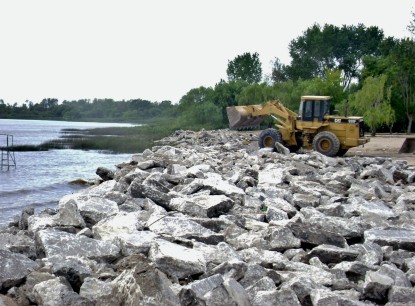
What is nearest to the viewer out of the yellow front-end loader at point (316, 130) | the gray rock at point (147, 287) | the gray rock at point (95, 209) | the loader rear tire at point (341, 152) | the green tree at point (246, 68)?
the gray rock at point (147, 287)

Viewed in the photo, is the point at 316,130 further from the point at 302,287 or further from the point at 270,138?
the point at 302,287

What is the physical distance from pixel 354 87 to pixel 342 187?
44617 mm

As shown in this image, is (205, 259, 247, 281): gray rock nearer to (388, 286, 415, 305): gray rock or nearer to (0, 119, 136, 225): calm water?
(388, 286, 415, 305): gray rock

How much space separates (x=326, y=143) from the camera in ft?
59.8

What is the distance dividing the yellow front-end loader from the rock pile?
935 cm

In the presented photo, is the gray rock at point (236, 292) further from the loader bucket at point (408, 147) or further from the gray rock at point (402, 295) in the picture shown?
the loader bucket at point (408, 147)

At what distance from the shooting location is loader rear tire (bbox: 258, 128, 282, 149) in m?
19.4

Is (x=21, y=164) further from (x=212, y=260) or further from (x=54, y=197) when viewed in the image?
(x=212, y=260)

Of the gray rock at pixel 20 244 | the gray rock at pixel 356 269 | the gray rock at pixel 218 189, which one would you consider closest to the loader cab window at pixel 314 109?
the gray rock at pixel 218 189

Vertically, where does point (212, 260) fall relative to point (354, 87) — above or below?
below

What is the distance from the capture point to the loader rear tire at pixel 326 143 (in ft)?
58.7

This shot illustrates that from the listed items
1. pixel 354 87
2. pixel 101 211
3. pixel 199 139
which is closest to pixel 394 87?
pixel 354 87

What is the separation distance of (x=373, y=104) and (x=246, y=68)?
4470 centimetres

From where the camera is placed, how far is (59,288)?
3.93 metres
